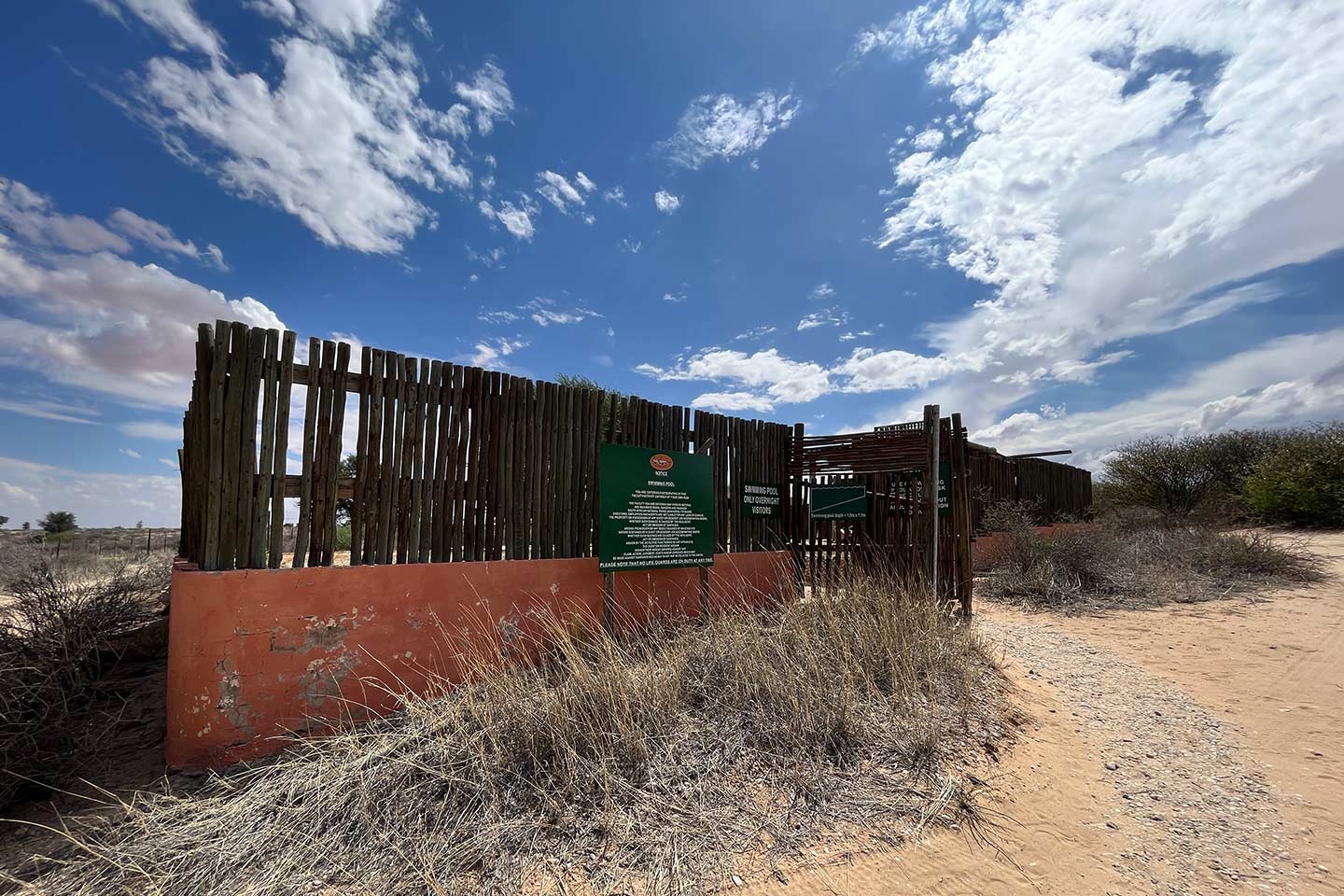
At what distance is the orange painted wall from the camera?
12.0 feet

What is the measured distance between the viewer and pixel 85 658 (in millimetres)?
4668

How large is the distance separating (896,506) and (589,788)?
5464mm

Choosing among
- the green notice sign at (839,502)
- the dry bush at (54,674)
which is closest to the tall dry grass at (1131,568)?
the green notice sign at (839,502)

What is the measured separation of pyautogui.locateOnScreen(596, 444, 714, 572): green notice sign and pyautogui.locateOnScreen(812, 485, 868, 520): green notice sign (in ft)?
6.06

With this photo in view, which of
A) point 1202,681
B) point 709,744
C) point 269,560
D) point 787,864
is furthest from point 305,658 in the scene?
point 1202,681

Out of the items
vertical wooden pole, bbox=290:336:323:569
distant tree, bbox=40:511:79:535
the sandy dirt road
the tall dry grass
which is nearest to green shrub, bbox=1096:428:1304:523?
the tall dry grass

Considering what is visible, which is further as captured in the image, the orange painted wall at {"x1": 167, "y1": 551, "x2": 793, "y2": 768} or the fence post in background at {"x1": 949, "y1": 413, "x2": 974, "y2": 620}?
the fence post in background at {"x1": 949, "y1": 413, "x2": 974, "y2": 620}

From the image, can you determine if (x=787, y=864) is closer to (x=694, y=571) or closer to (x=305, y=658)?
(x=305, y=658)

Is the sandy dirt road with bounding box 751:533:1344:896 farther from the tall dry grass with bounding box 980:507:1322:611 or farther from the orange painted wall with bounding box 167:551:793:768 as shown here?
the orange painted wall with bounding box 167:551:793:768

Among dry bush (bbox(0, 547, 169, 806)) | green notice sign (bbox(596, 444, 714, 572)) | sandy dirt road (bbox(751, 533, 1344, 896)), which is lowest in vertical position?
sandy dirt road (bbox(751, 533, 1344, 896))

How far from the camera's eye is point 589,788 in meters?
3.17

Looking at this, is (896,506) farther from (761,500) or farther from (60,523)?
(60,523)

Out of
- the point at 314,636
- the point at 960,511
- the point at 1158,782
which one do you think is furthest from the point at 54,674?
the point at 960,511

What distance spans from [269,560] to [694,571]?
13.6ft
